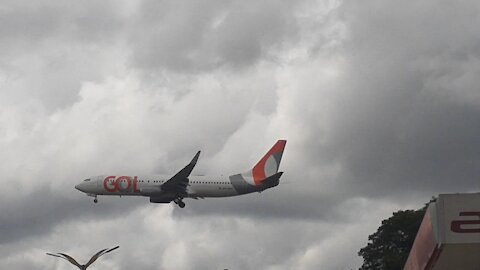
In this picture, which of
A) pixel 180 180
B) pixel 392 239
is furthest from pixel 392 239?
pixel 180 180

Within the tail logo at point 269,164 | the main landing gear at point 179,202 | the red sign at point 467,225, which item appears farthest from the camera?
the tail logo at point 269,164

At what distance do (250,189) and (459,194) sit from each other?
85409 mm

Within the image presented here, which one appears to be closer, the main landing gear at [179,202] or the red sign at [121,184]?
the red sign at [121,184]

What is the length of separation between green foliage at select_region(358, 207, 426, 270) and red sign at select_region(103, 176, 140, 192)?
29.3m

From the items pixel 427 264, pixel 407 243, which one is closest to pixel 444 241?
pixel 427 264

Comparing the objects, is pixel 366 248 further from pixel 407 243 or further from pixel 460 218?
pixel 460 218

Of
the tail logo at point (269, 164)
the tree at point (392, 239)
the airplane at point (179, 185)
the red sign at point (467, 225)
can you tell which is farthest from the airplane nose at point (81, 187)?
the red sign at point (467, 225)

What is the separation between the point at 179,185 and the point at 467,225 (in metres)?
84.0

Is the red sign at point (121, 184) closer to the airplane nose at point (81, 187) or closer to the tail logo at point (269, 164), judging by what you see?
the airplane nose at point (81, 187)

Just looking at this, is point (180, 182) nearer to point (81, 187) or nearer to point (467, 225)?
point (81, 187)

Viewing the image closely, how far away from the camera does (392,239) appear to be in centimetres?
9362

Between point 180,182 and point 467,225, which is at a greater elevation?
point 180,182

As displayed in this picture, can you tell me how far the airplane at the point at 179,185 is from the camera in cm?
11250

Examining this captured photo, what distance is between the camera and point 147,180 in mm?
113812
